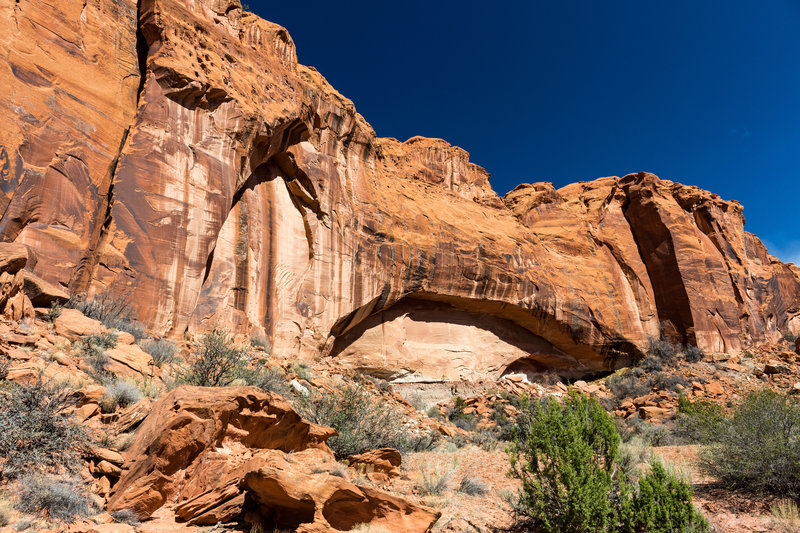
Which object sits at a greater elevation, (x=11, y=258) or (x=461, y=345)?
(x=461, y=345)

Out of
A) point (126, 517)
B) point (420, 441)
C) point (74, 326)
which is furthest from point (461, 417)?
point (126, 517)

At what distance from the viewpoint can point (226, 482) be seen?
4.56 metres

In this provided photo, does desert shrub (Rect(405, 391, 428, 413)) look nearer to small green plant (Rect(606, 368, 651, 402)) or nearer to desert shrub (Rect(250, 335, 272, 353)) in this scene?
desert shrub (Rect(250, 335, 272, 353))

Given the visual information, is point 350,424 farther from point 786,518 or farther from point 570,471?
point 786,518

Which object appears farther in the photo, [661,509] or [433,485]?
[433,485]

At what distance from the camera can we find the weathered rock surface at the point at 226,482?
A: 4.25m

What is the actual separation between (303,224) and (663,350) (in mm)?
21714

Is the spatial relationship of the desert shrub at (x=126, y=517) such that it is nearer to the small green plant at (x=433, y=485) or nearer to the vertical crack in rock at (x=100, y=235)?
the small green plant at (x=433, y=485)

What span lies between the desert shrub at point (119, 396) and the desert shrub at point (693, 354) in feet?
91.9

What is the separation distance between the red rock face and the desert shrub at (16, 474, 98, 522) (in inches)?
307

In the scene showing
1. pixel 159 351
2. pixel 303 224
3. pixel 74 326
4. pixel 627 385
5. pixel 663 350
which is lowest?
pixel 159 351

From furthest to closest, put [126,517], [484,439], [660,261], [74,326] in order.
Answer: [660,261] → [484,439] → [74,326] → [126,517]

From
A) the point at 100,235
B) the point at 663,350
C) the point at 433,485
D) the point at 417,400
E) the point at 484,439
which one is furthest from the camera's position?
the point at 663,350

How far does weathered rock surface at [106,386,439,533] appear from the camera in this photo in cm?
425
